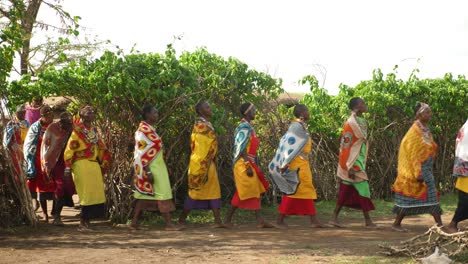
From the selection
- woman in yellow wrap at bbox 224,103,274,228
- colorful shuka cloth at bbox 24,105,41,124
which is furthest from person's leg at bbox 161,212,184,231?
colorful shuka cloth at bbox 24,105,41,124

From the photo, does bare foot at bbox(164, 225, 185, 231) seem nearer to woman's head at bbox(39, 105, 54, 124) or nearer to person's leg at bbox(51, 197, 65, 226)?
person's leg at bbox(51, 197, 65, 226)

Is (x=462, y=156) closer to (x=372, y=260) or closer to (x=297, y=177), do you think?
(x=297, y=177)

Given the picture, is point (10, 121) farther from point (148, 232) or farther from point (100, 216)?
point (148, 232)

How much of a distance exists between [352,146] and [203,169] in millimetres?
1994

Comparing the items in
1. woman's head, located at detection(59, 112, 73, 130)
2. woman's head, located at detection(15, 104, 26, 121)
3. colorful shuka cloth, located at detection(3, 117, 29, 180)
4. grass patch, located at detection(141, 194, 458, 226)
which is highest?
woman's head, located at detection(15, 104, 26, 121)

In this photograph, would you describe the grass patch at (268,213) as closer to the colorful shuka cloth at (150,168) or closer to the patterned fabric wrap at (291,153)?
the colorful shuka cloth at (150,168)

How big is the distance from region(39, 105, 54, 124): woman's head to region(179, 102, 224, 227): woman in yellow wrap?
213 centimetres

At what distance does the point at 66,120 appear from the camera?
355 inches

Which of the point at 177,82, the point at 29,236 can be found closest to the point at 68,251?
the point at 29,236

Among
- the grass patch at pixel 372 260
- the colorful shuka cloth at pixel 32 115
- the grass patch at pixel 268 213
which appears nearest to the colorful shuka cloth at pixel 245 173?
the grass patch at pixel 268 213

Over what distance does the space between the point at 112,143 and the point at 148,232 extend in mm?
1511

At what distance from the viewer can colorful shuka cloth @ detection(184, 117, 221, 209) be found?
28.5ft

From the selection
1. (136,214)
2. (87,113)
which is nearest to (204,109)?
(87,113)

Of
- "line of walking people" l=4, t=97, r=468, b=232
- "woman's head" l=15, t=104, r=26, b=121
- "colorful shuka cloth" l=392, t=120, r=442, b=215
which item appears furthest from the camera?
"woman's head" l=15, t=104, r=26, b=121
